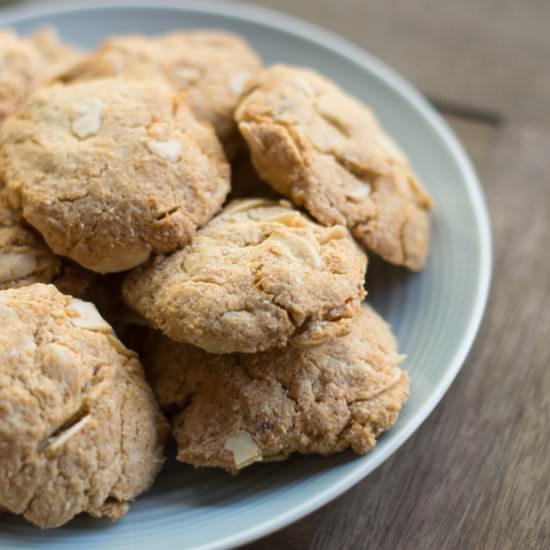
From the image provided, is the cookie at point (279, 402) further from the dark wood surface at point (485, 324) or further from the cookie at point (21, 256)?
the cookie at point (21, 256)

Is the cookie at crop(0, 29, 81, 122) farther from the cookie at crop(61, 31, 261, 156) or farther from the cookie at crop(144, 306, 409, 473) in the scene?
the cookie at crop(144, 306, 409, 473)

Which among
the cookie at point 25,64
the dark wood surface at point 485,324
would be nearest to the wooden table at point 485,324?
the dark wood surface at point 485,324

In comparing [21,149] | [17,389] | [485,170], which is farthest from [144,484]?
[485,170]

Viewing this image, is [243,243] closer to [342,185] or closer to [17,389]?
[342,185]

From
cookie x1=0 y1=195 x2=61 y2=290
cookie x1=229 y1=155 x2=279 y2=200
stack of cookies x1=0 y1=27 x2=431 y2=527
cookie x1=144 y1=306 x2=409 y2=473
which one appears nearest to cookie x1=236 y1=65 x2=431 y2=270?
stack of cookies x1=0 y1=27 x2=431 y2=527

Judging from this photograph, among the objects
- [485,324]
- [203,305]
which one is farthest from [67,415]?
[485,324]

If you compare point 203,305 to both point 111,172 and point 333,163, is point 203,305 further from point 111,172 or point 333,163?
point 333,163
